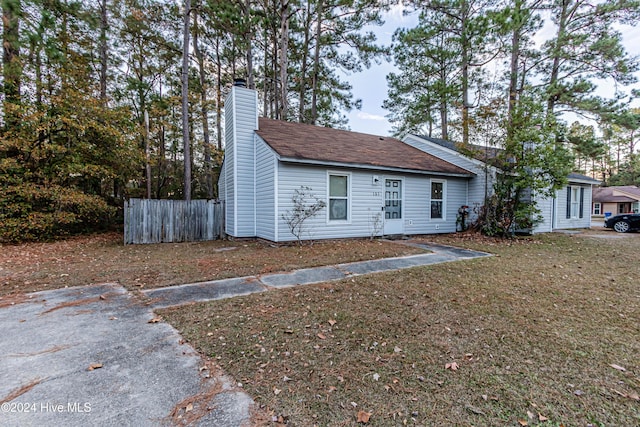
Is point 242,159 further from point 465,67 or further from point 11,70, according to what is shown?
point 465,67

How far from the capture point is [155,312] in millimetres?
3383

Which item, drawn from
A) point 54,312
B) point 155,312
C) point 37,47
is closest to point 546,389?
point 155,312

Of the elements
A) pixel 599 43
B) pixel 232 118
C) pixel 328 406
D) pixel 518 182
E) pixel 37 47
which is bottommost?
pixel 328 406

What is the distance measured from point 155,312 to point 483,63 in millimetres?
18086

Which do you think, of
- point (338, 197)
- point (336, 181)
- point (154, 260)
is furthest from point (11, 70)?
point (338, 197)

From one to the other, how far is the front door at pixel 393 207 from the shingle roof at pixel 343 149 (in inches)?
25.9

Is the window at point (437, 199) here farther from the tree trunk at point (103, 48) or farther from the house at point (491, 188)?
the tree trunk at point (103, 48)

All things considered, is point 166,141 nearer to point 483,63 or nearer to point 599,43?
point 483,63

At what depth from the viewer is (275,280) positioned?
471 centimetres

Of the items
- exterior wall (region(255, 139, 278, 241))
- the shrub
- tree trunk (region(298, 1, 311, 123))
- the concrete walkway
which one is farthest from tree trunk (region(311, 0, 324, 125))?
the concrete walkway

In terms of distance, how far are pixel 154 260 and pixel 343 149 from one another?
644cm

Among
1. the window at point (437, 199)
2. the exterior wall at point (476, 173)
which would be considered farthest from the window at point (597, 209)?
the window at point (437, 199)

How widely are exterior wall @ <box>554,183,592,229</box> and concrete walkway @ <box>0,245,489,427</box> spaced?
15.6 meters

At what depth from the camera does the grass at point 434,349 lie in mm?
1842
